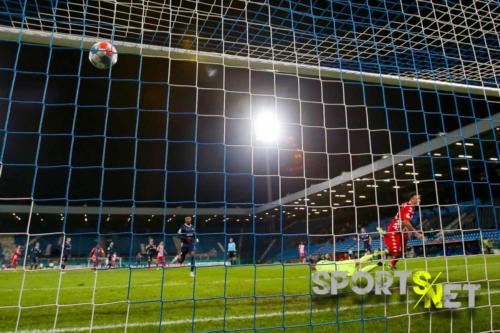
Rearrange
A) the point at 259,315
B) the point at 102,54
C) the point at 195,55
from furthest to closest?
the point at 195,55, the point at 102,54, the point at 259,315

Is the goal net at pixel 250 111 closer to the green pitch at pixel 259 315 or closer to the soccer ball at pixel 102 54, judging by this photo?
the green pitch at pixel 259 315

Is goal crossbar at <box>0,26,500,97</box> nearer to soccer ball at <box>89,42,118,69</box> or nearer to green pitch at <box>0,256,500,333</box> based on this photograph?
soccer ball at <box>89,42,118,69</box>


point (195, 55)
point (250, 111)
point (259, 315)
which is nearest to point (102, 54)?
point (195, 55)

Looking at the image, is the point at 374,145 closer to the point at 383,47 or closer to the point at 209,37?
the point at 383,47

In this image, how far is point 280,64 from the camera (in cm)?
567

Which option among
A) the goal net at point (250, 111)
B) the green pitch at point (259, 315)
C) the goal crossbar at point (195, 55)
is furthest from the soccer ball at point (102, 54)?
the green pitch at point (259, 315)

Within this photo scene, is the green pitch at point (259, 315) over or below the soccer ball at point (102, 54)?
below

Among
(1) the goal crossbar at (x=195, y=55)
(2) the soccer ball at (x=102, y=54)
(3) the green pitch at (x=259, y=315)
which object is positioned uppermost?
(1) the goal crossbar at (x=195, y=55)

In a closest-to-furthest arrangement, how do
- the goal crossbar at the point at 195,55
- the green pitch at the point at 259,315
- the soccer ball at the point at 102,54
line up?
the green pitch at the point at 259,315 → the soccer ball at the point at 102,54 → the goal crossbar at the point at 195,55

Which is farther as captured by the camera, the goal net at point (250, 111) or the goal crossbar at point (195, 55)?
the goal crossbar at point (195, 55)

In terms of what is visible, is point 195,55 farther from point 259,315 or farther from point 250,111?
point 259,315

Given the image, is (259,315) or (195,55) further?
(195,55)

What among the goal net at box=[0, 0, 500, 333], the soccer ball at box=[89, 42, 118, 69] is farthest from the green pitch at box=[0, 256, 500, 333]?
the soccer ball at box=[89, 42, 118, 69]

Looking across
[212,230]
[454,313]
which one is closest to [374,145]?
[454,313]
